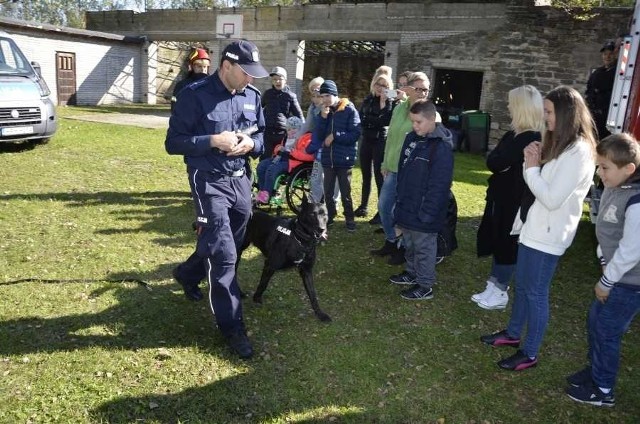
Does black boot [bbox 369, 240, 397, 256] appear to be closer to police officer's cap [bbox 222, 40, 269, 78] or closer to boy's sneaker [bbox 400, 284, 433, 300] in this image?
boy's sneaker [bbox 400, 284, 433, 300]

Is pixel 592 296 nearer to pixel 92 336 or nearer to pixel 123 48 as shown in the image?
pixel 92 336

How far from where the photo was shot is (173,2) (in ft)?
198

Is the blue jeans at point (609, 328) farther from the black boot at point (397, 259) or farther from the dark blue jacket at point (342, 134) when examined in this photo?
the dark blue jacket at point (342, 134)

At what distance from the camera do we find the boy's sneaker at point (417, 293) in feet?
16.1

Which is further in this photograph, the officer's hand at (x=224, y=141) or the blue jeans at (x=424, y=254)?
the blue jeans at (x=424, y=254)

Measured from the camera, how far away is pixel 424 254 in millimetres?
4754

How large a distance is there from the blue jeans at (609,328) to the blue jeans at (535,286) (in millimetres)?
320

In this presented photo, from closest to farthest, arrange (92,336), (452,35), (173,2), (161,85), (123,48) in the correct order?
(92,336) → (452,35) → (123,48) → (161,85) → (173,2)

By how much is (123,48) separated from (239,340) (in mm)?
25500

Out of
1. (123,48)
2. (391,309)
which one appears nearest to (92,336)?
(391,309)

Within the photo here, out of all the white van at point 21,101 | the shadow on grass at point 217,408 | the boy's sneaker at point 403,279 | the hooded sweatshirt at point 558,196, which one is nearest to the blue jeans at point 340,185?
the boy's sneaker at point 403,279

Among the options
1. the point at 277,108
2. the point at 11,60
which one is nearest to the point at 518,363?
the point at 277,108

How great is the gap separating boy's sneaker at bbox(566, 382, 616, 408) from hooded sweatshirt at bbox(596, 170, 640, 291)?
0.84 meters

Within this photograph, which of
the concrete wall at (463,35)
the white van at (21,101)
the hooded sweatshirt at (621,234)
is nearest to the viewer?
the hooded sweatshirt at (621,234)
